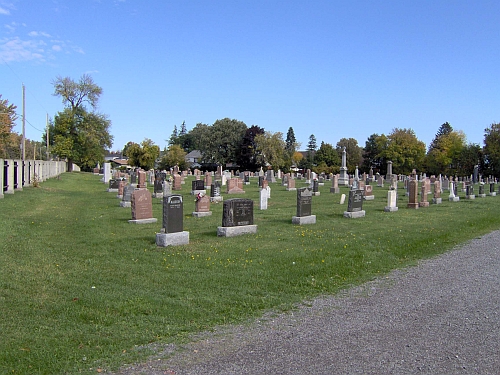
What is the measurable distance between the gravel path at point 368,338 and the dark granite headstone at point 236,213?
4.93 meters

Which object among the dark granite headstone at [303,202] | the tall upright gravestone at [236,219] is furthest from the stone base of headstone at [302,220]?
the tall upright gravestone at [236,219]

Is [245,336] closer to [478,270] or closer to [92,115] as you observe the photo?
[478,270]

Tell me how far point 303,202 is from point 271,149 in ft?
187

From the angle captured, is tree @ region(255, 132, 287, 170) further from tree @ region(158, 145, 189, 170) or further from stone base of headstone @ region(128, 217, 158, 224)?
stone base of headstone @ region(128, 217, 158, 224)

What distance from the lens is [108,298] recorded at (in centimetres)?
636

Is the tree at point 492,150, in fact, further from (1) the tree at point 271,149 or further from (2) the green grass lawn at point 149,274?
(2) the green grass lawn at point 149,274

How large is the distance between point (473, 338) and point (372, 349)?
1272mm

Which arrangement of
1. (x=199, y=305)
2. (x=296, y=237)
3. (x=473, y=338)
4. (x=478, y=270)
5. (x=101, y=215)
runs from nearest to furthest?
(x=473, y=338) < (x=199, y=305) < (x=478, y=270) < (x=296, y=237) < (x=101, y=215)

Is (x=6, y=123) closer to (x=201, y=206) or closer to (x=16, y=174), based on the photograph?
(x=16, y=174)

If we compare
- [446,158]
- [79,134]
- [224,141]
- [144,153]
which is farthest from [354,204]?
[224,141]

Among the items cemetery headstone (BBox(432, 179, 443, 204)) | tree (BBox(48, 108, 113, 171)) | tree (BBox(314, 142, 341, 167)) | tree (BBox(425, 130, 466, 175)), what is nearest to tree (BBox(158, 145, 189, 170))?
tree (BBox(48, 108, 113, 171))

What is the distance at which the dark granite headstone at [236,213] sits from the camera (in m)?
11.7

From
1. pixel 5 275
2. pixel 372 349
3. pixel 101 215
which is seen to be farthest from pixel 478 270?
pixel 101 215

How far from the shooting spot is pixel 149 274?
7.75 m
